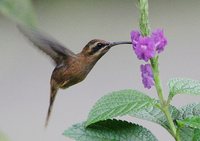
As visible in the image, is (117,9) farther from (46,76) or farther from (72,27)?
(46,76)

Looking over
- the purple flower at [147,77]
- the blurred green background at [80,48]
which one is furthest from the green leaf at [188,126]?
the blurred green background at [80,48]

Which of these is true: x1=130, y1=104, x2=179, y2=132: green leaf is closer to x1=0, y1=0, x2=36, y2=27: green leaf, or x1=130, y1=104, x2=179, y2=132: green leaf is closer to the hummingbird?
the hummingbird

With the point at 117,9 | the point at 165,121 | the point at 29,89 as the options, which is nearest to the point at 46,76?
the point at 29,89

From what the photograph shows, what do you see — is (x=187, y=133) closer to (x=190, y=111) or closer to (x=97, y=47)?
(x=190, y=111)

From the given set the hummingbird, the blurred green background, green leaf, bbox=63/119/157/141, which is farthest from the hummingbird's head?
the blurred green background

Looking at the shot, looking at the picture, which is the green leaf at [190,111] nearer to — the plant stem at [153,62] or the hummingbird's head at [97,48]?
the plant stem at [153,62]
